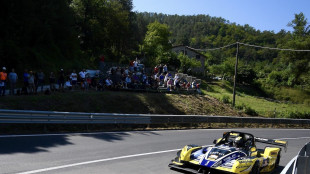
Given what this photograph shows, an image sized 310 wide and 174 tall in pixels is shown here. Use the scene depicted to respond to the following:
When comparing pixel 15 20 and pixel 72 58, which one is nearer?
pixel 15 20

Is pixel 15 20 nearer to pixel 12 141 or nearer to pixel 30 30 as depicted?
pixel 30 30

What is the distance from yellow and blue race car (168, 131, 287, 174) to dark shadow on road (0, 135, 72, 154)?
4426 mm

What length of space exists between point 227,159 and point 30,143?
675cm

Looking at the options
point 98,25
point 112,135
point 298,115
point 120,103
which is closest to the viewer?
point 112,135

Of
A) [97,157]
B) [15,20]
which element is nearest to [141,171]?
[97,157]

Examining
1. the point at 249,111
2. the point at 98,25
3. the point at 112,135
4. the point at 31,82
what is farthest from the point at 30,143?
the point at 98,25

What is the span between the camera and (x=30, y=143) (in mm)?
11234

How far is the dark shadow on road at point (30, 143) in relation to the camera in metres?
10.1

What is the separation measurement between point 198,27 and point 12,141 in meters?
195

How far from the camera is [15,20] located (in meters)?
27.0

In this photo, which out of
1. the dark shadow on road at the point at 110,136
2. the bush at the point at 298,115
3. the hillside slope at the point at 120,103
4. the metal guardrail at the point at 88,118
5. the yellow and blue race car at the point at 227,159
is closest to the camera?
the yellow and blue race car at the point at 227,159

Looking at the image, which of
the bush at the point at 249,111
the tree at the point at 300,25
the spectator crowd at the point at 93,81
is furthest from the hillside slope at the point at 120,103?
the tree at the point at 300,25

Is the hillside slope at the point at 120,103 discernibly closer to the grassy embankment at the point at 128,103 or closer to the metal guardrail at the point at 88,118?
the grassy embankment at the point at 128,103

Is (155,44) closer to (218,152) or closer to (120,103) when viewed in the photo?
(120,103)
